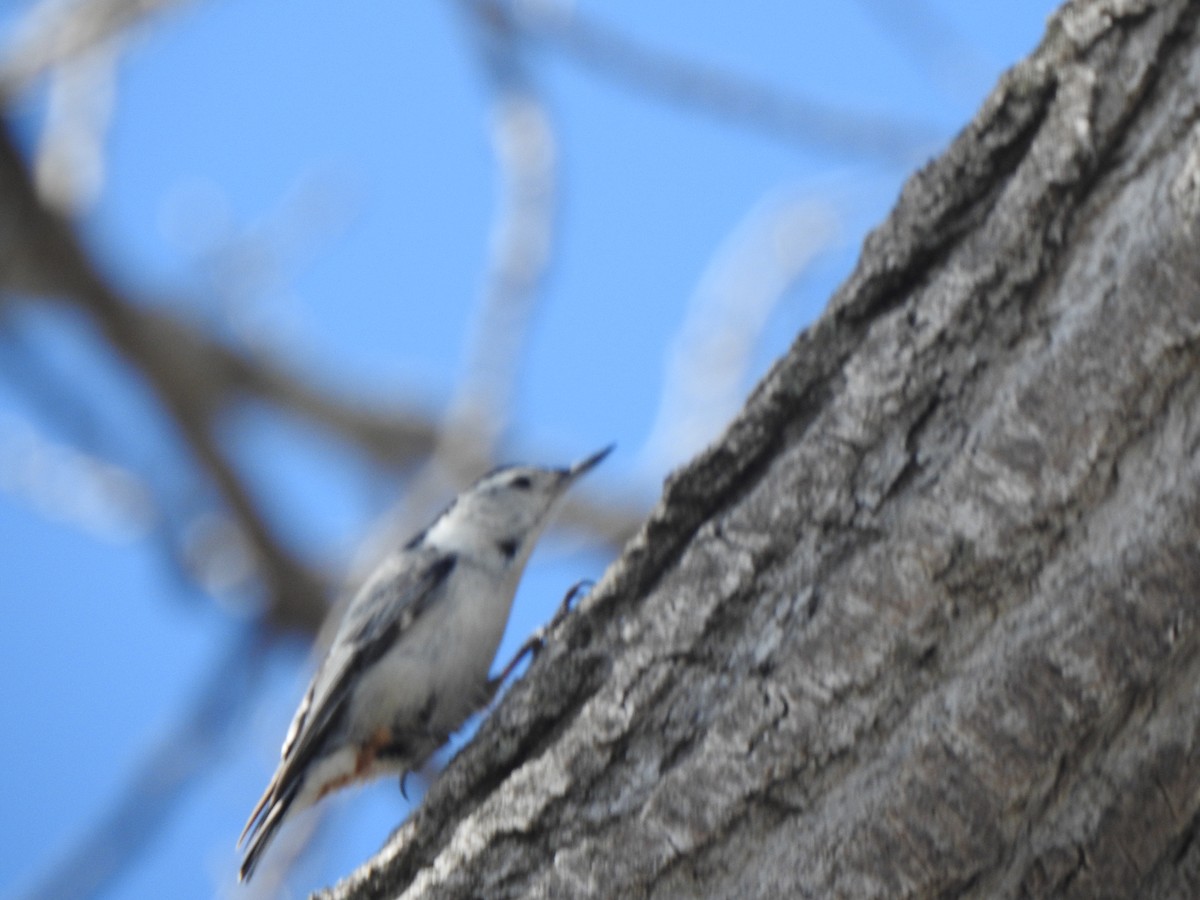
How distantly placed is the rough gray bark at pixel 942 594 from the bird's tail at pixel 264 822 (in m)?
0.82

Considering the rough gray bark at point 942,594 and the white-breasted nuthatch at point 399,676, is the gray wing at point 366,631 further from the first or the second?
the rough gray bark at point 942,594

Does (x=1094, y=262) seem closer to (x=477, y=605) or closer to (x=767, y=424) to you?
(x=767, y=424)

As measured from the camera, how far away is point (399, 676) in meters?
2.90

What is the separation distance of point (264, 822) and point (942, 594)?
1565 millimetres

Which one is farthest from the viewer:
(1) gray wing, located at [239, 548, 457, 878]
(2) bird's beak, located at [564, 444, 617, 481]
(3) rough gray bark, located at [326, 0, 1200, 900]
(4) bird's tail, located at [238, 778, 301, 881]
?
(2) bird's beak, located at [564, 444, 617, 481]

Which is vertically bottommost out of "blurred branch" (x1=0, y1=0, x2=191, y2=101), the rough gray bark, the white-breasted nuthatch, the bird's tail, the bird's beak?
the rough gray bark

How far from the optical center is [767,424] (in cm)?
168

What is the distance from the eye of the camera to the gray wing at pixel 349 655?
2711 mm

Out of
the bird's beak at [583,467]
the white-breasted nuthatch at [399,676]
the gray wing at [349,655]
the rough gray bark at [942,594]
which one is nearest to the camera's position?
the rough gray bark at [942,594]

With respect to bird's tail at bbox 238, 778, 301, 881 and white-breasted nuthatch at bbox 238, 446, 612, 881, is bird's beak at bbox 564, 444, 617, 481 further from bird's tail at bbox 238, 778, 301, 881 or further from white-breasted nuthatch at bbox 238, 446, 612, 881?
bird's tail at bbox 238, 778, 301, 881

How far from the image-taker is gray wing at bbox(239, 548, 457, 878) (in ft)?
8.89

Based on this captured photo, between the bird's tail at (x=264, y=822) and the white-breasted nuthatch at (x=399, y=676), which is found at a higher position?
the white-breasted nuthatch at (x=399, y=676)

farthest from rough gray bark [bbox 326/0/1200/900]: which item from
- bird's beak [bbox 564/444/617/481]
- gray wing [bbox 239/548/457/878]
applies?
bird's beak [bbox 564/444/617/481]

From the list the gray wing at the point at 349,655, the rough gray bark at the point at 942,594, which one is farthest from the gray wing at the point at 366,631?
the rough gray bark at the point at 942,594
